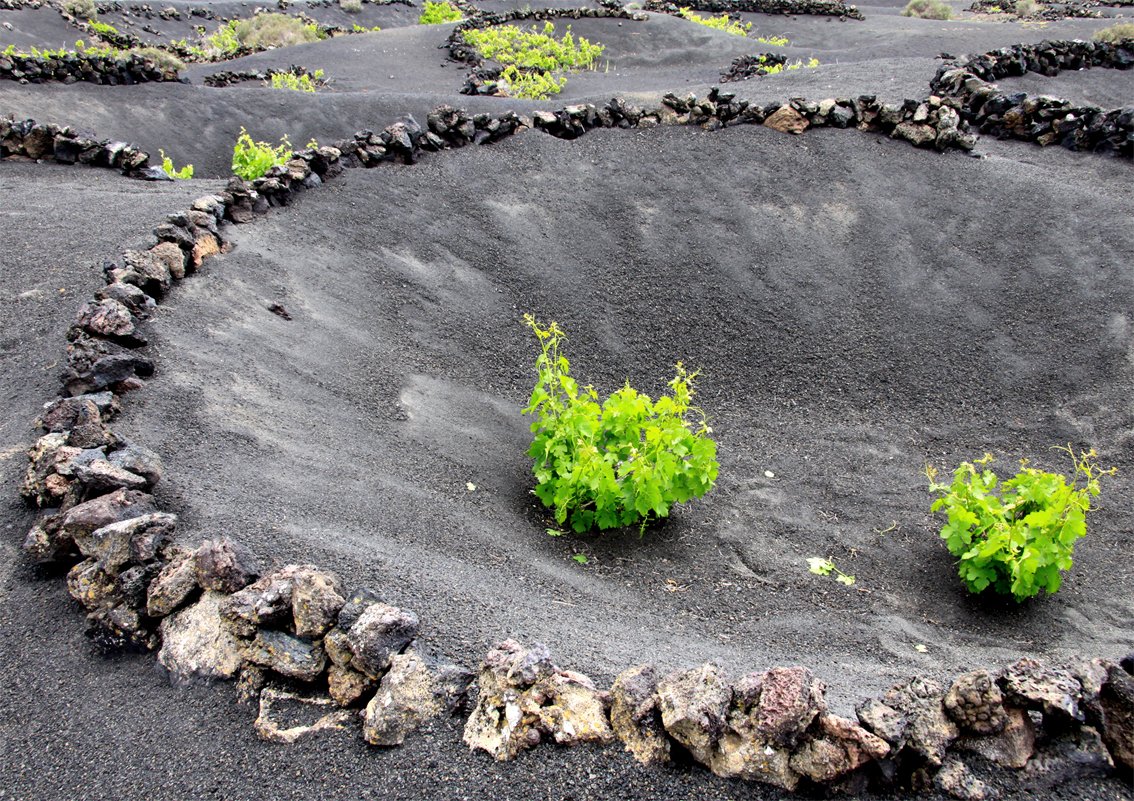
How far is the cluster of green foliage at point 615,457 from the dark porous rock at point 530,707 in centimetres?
143

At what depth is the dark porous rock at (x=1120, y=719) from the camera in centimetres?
225

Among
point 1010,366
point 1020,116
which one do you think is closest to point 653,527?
point 1010,366

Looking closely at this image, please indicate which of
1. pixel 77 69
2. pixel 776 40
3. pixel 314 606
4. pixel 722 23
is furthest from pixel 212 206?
pixel 722 23

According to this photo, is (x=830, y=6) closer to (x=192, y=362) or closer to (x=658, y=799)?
(x=192, y=362)

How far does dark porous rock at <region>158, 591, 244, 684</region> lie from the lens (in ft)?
9.03

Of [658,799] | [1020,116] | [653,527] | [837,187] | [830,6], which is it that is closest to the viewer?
[658,799]

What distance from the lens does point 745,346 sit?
6.57m

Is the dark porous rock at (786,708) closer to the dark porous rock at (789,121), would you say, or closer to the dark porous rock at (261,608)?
the dark porous rock at (261,608)

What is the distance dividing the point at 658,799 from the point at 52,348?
515 centimetres

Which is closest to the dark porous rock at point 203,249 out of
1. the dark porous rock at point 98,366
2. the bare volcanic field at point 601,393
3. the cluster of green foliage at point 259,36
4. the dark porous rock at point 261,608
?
the bare volcanic field at point 601,393

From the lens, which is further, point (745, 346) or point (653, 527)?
point (745, 346)

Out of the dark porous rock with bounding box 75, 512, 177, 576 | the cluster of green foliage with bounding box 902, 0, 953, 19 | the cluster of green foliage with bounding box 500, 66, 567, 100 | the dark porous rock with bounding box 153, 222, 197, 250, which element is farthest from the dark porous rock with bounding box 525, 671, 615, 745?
the cluster of green foliage with bounding box 902, 0, 953, 19

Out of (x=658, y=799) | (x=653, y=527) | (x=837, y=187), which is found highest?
(x=837, y=187)

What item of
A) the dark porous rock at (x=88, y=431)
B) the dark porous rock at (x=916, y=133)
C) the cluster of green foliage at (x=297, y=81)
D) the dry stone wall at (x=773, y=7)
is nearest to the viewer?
the dark porous rock at (x=88, y=431)
